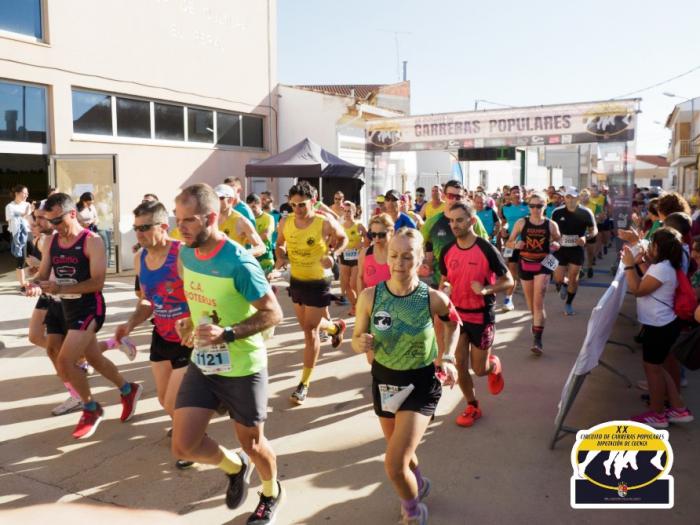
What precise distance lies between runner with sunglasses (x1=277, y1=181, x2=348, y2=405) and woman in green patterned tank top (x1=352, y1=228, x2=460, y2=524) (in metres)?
2.33

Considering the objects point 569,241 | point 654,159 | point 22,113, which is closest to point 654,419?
point 569,241

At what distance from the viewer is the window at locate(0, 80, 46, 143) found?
11961 millimetres

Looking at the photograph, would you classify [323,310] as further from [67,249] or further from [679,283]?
[679,283]

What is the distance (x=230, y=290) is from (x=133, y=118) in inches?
496

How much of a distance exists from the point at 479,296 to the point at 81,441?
3.37 m

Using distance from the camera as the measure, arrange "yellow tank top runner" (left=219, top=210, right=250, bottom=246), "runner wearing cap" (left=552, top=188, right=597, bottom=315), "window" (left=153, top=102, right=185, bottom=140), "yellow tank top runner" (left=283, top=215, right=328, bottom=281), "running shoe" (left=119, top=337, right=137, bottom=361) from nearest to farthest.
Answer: "running shoe" (left=119, top=337, right=137, bottom=361) → "yellow tank top runner" (left=283, top=215, right=328, bottom=281) → "yellow tank top runner" (left=219, top=210, right=250, bottom=246) → "runner wearing cap" (left=552, top=188, right=597, bottom=315) → "window" (left=153, top=102, right=185, bottom=140)

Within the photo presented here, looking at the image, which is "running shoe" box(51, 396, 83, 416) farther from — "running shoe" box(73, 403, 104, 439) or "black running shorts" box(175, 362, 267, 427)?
"black running shorts" box(175, 362, 267, 427)

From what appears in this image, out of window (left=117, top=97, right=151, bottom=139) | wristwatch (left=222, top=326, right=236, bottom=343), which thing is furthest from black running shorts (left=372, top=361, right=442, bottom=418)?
window (left=117, top=97, right=151, bottom=139)

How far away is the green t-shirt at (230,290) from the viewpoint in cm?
324

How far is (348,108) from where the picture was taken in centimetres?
1912

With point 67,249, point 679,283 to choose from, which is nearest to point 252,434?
point 67,249

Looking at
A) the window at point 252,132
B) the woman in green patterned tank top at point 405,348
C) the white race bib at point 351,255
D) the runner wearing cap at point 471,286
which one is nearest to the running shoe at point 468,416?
the runner wearing cap at point 471,286

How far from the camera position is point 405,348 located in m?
3.27

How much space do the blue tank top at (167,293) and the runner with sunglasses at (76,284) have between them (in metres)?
0.76
